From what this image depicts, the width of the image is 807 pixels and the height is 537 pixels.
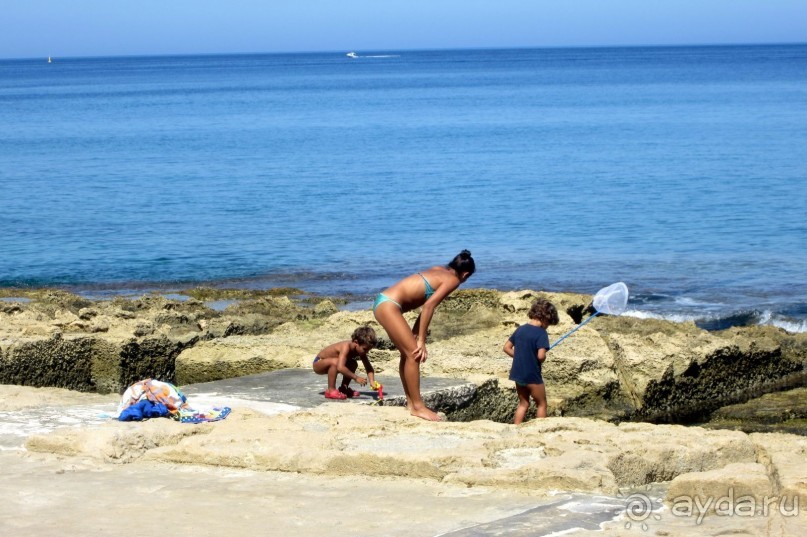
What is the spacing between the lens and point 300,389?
332 inches

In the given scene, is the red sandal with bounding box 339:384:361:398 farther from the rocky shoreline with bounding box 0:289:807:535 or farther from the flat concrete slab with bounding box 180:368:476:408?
the rocky shoreline with bounding box 0:289:807:535

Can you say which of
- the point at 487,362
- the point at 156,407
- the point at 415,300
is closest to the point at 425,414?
the point at 415,300

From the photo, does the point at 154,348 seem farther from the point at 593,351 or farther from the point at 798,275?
the point at 798,275

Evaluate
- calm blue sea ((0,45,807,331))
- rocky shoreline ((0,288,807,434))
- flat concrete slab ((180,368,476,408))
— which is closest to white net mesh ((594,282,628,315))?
rocky shoreline ((0,288,807,434))

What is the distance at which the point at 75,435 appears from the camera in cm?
665

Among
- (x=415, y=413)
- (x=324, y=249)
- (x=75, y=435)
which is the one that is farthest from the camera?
(x=324, y=249)

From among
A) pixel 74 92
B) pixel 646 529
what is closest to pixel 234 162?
pixel 646 529

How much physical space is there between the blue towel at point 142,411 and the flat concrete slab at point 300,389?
2.13ft

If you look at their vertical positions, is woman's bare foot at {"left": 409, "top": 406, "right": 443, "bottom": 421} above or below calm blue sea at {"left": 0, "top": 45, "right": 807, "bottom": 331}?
above

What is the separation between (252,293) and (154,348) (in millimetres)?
8353

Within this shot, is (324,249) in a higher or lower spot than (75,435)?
lower

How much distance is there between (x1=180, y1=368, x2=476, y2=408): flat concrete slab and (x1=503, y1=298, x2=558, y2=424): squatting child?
1.98 feet

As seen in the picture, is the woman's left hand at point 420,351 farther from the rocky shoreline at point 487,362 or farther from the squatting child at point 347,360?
the rocky shoreline at point 487,362

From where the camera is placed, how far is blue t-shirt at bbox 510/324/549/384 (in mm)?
7809
